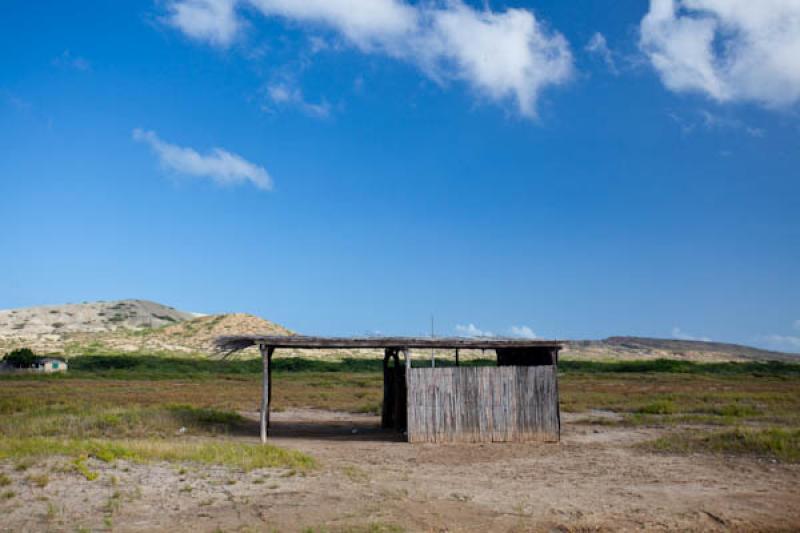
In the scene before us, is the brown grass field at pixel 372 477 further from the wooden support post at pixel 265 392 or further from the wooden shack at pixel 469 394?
the wooden support post at pixel 265 392

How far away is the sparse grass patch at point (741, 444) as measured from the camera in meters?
16.2

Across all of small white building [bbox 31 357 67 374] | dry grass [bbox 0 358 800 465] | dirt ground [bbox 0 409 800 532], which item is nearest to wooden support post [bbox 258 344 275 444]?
dry grass [bbox 0 358 800 465]

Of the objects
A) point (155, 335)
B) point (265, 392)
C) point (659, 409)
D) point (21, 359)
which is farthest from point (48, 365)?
point (659, 409)

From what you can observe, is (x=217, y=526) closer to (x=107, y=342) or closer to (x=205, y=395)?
(x=205, y=395)

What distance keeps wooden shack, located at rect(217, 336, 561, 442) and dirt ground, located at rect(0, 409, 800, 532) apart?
2.27 meters

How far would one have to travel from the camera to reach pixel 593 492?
12367mm

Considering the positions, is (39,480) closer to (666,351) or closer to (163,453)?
(163,453)

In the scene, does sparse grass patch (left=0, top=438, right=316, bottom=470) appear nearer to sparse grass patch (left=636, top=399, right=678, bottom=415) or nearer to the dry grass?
the dry grass

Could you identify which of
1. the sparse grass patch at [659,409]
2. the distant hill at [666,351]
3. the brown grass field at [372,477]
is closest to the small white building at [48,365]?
the brown grass field at [372,477]

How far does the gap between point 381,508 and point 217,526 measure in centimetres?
269

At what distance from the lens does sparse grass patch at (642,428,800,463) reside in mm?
16188

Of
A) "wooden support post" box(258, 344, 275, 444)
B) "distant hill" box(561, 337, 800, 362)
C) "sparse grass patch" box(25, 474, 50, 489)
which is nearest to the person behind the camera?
"sparse grass patch" box(25, 474, 50, 489)

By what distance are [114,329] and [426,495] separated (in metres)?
94.3

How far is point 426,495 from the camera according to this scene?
466 inches
